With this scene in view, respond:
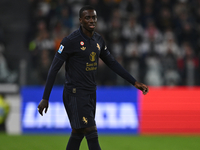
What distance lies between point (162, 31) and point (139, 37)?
110 centimetres

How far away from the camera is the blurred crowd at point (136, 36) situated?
10625mm

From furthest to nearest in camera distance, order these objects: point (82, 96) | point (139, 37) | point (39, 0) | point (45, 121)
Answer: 1. point (39, 0)
2. point (139, 37)
3. point (45, 121)
4. point (82, 96)

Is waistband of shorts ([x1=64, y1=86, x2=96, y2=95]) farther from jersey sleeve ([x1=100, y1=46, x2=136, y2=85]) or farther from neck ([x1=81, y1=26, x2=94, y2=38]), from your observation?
neck ([x1=81, y1=26, x2=94, y2=38])

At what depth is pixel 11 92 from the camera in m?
9.66

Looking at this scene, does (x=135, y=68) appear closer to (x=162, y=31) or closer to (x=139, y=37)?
(x=139, y=37)

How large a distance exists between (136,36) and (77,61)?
8396mm

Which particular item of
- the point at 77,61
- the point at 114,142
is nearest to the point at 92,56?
the point at 77,61

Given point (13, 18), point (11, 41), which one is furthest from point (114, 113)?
point (13, 18)

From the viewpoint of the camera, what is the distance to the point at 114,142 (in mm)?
7832

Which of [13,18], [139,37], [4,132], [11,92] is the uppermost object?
[13,18]

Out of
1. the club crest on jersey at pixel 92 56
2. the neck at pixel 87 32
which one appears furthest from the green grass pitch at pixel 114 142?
the neck at pixel 87 32

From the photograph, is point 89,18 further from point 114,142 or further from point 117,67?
point 114,142

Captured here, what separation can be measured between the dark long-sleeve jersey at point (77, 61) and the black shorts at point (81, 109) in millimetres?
98

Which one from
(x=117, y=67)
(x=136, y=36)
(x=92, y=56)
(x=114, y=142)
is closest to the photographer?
(x=92, y=56)
